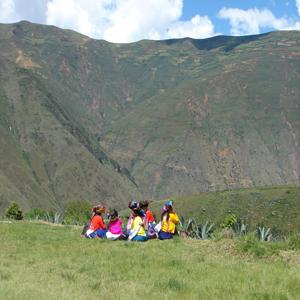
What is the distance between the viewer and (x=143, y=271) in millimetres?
9500

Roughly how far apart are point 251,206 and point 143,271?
71.0 m

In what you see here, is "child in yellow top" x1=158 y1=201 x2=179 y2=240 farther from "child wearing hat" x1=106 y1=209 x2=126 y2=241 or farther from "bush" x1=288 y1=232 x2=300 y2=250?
"bush" x1=288 y1=232 x2=300 y2=250

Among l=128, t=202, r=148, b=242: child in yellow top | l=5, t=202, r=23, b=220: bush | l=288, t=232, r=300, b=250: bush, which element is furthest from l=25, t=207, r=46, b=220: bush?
l=288, t=232, r=300, b=250: bush

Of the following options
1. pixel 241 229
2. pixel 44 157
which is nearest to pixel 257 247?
pixel 241 229

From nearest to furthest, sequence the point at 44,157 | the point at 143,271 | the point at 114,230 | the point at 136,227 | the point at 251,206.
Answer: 1. the point at 143,271
2. the point at 136,227
3. the point at 114,230
4. the point at 251,206
5. the point at 44,157

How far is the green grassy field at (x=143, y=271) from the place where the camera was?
25.5 ft

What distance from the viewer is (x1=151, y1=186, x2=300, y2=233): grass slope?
67875 mm

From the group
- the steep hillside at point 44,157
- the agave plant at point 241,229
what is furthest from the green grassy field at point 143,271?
the steep hillside at point 44,157

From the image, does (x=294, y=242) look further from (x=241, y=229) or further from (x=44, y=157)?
(x=44, y=157)

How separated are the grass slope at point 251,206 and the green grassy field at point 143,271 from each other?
52.3 m

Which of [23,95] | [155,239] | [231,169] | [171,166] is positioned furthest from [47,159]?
[155,239]

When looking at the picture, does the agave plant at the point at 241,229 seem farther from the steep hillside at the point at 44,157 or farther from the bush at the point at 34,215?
the steep hillside at the point at 44,157

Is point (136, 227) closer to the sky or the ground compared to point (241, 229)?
closer to the sky

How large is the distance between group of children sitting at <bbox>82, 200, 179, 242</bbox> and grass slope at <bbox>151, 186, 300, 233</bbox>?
49420 mm
